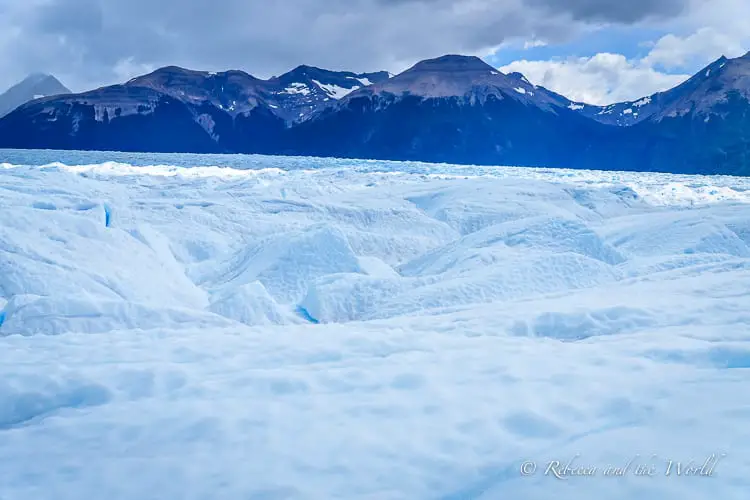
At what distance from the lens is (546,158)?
100 meters

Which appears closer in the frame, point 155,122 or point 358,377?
point 358,377

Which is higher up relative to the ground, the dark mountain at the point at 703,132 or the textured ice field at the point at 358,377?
the dark mountain at the point at 703,132

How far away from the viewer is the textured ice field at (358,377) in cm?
221

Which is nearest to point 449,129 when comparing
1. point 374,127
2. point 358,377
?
point 374,127

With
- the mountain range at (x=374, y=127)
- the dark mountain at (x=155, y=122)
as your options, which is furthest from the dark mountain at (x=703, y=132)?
the dark mountain at (x=155, y=122)

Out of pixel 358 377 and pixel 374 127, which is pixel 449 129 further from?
pixel 358 377

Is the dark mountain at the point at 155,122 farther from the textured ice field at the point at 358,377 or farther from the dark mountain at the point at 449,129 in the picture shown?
the textured ice field at the point at 358,377

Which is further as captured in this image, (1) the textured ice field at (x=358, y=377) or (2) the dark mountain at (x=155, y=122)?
(2) the dark mountain at (x=155, y=122)

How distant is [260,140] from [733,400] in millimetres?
112661

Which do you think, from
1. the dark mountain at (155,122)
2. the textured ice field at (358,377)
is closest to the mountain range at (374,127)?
the dark mountain at (155,122)

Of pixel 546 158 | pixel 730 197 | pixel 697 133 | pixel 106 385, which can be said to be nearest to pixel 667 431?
pixel 106 385

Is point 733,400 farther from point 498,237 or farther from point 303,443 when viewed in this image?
point 498,237

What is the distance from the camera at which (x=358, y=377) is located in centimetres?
325

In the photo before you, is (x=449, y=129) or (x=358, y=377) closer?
(x=358, y=377)
